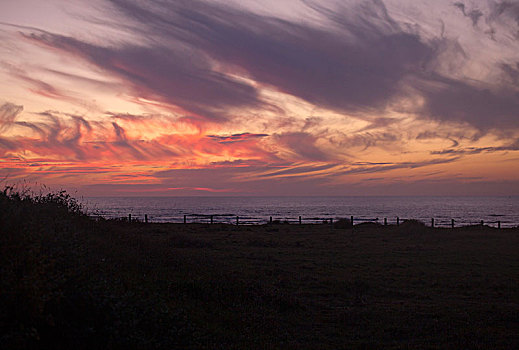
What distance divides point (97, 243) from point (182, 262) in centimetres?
302

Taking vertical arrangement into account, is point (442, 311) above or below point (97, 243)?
below

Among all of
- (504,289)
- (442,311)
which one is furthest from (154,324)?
(504,289)

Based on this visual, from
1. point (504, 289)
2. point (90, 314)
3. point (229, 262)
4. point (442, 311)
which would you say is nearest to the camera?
point (90, 314)

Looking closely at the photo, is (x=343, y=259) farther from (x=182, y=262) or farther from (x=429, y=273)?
(x=182, y=262)

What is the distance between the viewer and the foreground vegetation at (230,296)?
18.5ft

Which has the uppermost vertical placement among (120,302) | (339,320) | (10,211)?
(10,211)

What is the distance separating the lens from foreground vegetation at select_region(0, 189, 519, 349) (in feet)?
18.5

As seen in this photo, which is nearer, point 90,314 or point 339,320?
point 90,314

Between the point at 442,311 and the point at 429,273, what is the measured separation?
6414mm

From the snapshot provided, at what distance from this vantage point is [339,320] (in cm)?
1027

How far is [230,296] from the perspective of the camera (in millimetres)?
11125

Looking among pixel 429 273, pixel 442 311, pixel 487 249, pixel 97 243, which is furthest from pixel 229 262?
pixel 487 249

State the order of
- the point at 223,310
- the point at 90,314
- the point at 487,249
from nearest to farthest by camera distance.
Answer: the point at 90,314 → the point at 223,310 → the point at 487,249

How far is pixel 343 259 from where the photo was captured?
20.9 metres
